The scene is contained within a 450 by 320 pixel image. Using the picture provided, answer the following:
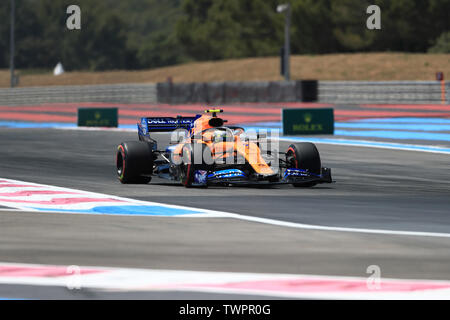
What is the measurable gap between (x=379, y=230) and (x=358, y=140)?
1586 centimetres

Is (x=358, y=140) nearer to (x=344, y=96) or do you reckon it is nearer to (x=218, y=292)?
(x=218, y=292)

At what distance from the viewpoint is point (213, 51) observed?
3484 inches

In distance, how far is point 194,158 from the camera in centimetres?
1452

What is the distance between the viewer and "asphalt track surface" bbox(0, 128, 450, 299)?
8609 mm

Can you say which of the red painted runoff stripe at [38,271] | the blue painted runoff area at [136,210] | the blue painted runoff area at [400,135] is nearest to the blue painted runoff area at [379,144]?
the blue painted runoff area at [400,135]

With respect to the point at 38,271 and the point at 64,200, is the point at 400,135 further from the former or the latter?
the point at 38,271

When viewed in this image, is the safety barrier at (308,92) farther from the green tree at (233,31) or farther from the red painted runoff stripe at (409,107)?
the green tree at (233,31)

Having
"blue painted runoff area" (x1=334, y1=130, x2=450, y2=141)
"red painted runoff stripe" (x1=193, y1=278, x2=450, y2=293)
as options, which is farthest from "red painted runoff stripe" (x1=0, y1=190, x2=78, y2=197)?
Result: "blue painted runoff area" (x1=334, y1=130, x2=450, y2=141)

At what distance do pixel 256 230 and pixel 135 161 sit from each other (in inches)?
208

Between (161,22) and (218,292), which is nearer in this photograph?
(218,292)

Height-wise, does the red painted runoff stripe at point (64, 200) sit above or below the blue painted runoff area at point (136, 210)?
above

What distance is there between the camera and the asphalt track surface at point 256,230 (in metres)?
8.61

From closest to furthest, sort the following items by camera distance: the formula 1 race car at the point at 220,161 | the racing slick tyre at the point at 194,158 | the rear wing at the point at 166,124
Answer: the racing slick tyre at the point at 194,158, the formula 1 race car at the point at 220,161, the rear wing at the point at 166,124

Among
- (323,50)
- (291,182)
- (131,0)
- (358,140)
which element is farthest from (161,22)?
(291,182)
